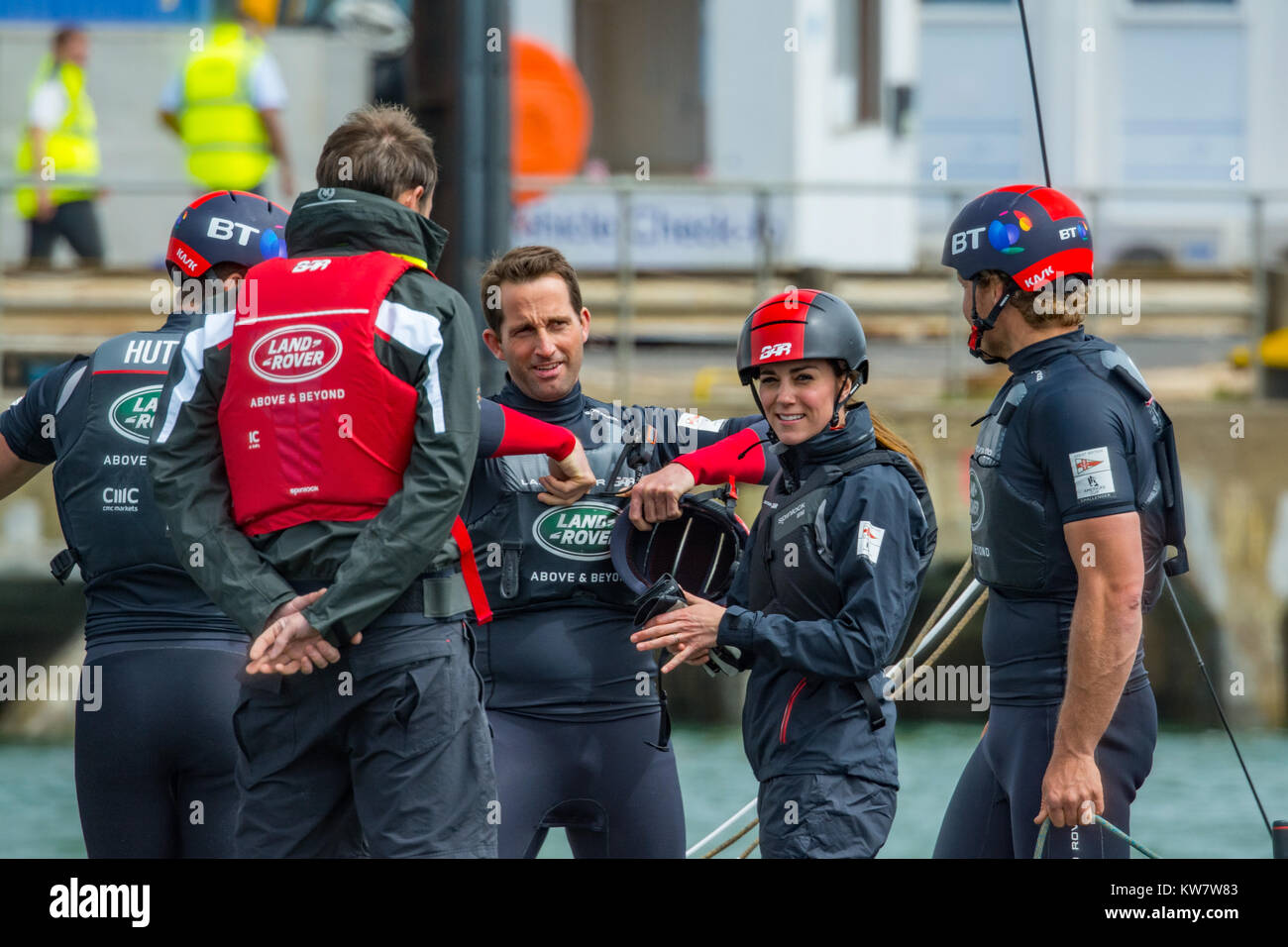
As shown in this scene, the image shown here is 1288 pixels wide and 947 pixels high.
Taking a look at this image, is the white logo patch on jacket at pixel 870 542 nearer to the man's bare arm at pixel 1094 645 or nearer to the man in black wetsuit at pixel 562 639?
the man's bare arm at pixel 1094 645

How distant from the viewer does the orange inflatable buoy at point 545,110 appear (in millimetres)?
16062

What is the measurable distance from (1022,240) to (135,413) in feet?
6.82

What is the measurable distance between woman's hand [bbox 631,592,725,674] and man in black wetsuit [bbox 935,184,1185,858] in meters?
0.65

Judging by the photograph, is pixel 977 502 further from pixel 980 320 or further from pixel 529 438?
pixel 529 438

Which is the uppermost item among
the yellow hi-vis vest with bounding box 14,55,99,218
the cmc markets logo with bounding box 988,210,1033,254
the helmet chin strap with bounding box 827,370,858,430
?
the yellow hi-vis vest with bounding box 14,55,99,218

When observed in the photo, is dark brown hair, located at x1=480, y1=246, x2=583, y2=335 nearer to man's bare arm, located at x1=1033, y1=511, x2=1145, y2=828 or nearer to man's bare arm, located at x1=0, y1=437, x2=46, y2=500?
man's bare arm, located at x1=0, y1=437, x2=46, y2=500

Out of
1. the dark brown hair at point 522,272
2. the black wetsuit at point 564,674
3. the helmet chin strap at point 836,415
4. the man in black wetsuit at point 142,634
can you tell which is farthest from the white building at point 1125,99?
the man in black wetsuit at point 142,634

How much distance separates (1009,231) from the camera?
425cm

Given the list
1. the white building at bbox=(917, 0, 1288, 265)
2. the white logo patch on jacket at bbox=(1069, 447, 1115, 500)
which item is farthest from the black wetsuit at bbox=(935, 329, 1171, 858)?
the white building at bbox=(917, 0, 1288, 265)

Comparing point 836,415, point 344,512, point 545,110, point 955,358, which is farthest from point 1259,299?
point 344,512

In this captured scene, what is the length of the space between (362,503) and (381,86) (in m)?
5.41

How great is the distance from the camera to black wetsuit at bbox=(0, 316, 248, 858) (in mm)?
4406
